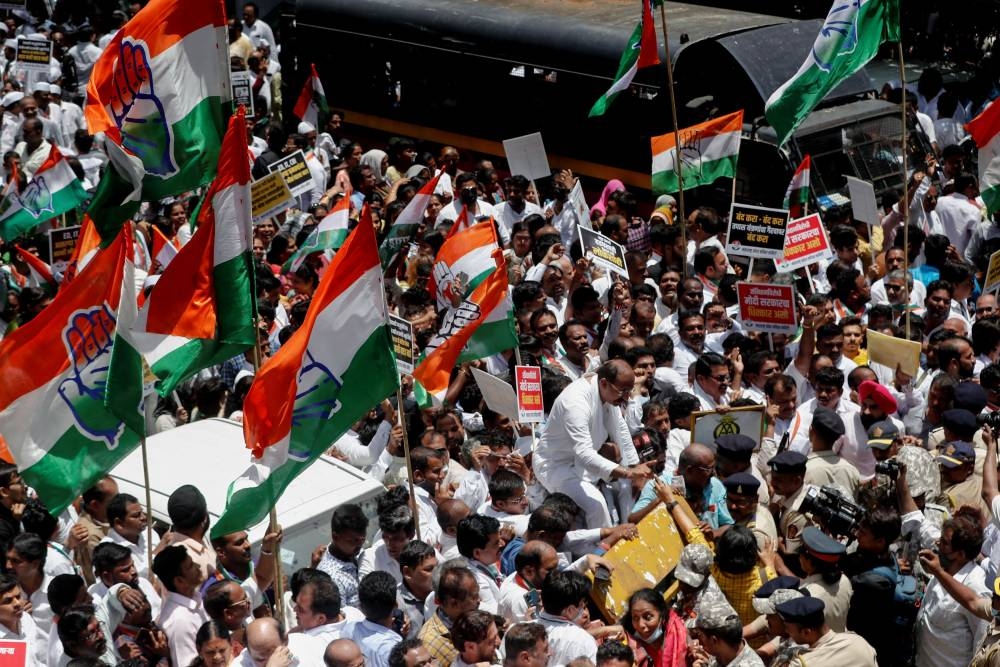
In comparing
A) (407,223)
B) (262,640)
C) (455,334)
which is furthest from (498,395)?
(407,223)

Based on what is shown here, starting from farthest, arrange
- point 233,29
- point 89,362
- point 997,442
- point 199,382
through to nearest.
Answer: point 233,29, point 199,382, point 997,442, point 89,362

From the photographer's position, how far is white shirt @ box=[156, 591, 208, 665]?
7207mm

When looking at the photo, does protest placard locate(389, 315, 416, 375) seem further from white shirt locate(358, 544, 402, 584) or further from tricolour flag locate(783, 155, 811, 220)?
tricolour flag locate(783, 155, 811, 220)

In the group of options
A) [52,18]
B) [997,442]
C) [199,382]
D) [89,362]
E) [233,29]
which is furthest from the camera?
[52,18]

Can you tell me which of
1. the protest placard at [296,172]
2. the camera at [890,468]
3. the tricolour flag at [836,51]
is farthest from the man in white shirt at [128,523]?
the tricolour flag at [836,51]

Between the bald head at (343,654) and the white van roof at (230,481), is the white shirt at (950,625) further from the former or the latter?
the white van roof at (230,481)

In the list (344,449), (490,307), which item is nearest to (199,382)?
(344,449)

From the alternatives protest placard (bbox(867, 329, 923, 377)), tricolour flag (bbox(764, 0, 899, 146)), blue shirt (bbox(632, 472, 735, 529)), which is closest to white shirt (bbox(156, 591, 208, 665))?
blue shirt (bbox(632, 472, 735, 529))

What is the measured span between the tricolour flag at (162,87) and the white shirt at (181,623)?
2.88 metres

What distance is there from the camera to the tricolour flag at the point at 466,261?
1035 centimetres

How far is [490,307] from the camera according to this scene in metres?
9.48

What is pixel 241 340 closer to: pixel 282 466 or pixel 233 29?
pixel 282 466

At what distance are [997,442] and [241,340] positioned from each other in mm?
4277

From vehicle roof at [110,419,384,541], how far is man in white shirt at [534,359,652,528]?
3.36ft
